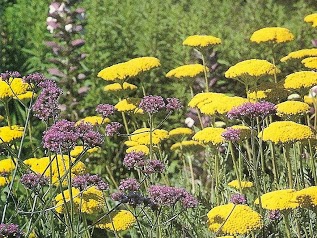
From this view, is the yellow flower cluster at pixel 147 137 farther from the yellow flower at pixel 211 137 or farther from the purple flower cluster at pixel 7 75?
the purple flower cluster at pixel 7 75

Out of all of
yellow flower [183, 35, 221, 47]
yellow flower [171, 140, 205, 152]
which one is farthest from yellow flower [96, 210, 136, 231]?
yellow flower [183, 35, 221, 47]

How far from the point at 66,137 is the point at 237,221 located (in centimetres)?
72

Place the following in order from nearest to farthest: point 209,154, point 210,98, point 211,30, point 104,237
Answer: point 210,98 < point 209,154 < point 104,237 < point 211,30

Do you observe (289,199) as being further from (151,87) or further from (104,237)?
(151,87)

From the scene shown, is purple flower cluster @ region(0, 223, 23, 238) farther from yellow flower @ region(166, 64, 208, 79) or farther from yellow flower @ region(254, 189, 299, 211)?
yellow flower @ region(166, 64, 208, 79)

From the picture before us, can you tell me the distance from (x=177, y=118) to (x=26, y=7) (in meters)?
1.80

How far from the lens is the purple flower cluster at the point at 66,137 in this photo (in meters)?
1.90

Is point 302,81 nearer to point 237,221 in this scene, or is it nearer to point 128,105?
point 128,105

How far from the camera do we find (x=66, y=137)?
1890mm

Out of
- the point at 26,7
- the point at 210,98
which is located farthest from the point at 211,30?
the point at 210,98

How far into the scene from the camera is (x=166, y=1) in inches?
250

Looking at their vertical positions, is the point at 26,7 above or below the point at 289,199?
above

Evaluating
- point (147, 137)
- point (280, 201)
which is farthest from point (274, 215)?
point (147, 137)

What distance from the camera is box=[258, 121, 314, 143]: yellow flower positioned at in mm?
2604
